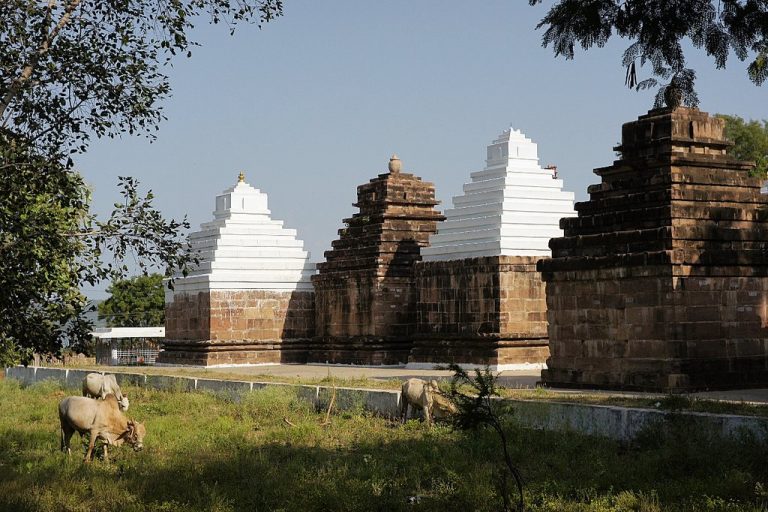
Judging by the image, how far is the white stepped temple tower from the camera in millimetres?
27031

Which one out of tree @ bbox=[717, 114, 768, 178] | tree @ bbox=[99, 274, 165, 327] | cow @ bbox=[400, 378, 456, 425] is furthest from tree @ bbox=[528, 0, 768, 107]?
tree @ bbox=[99, 274, 165, 327]

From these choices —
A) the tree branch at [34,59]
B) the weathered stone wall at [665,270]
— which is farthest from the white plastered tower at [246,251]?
the tree branch at [34,59]

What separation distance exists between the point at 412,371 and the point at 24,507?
49.9ft

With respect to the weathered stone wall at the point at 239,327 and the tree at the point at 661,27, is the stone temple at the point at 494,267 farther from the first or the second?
the tree at the point at 661,27

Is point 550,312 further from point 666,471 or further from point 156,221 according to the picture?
point 156,221

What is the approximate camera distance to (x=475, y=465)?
47.6 ft

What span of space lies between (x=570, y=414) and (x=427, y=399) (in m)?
2.72

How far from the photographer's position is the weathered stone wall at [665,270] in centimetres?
1873

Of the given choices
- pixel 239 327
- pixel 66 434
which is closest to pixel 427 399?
pixel 66 434

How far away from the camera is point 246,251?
3425cm

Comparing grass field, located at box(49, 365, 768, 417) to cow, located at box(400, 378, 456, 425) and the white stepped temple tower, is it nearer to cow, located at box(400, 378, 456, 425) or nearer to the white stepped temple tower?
cow, located at box(400, 378, 456, 425)

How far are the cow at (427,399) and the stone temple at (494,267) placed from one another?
8201mm

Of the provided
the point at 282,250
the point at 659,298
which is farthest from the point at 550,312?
the point at 282,250

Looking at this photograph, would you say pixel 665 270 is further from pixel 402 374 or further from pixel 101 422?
pixel 101 422
